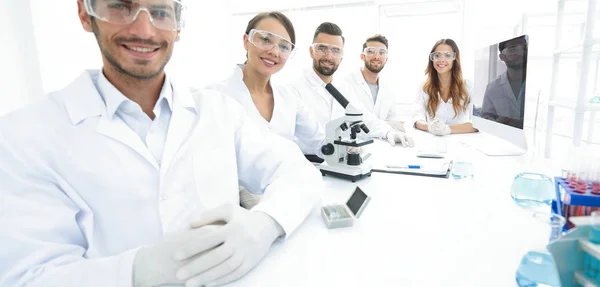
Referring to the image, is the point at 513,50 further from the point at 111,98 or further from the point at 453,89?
the point at 111,98

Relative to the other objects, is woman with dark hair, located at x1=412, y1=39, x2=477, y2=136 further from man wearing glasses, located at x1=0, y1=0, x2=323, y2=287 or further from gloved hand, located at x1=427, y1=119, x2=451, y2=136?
man wearing glasses, located at x1=0, y1=0, x2=323, y2=287

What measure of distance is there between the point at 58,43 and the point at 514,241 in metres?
3.35

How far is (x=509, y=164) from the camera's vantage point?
5.18ft

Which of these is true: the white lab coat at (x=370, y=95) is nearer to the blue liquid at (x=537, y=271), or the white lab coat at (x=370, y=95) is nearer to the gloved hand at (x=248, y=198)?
the gloved hand at (x=248, y=198)

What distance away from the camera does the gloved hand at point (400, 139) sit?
210cm

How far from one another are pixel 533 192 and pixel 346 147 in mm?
705

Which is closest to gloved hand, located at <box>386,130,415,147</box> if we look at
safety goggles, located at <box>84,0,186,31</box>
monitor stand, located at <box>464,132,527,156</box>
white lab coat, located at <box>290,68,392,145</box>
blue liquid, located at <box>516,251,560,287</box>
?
monitor stand, located at <box>464,132,527,156</box>

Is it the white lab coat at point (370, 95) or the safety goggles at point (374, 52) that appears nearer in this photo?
the safety goggles at point (374, 52)

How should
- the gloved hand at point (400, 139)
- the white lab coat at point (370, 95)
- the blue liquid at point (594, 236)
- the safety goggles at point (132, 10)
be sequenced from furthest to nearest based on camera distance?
the white lab coat at point (370, 95), the gloved hand at point (400, 139), the safety goggles at point (132, 10), the blue liquid at point (594, 236)

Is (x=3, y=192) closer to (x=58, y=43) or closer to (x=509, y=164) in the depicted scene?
(x=509, y=164)

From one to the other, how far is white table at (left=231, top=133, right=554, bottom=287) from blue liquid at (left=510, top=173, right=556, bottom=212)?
40 millimetres

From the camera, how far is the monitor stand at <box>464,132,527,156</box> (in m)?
1.80

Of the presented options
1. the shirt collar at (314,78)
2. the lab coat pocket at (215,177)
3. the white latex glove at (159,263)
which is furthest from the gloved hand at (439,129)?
the white latex glove at (159,263)

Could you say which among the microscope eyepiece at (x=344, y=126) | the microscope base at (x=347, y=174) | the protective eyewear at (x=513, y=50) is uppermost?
the protective eyewear at (x=513, y=50)
